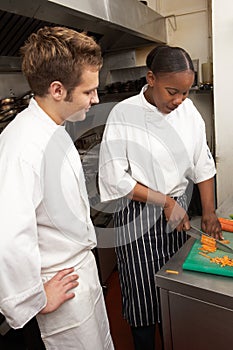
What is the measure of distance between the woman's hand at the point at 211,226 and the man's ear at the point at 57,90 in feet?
2.05

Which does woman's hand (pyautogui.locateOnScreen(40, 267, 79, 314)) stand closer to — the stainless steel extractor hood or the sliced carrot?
the sliced carrot

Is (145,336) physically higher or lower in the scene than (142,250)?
lower

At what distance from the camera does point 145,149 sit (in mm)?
1023

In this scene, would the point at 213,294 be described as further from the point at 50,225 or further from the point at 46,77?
the point at 46,77

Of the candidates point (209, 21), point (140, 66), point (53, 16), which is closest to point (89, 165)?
point (53, 16)

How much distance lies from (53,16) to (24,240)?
3.95 ft

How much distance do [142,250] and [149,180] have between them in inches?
9.9

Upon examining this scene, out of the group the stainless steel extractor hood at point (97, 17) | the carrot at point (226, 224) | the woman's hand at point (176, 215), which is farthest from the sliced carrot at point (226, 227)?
the stainless steel extractor hood at point (97, 17)

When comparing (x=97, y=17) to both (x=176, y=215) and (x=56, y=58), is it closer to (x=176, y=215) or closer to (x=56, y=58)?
(x=56, y=58)

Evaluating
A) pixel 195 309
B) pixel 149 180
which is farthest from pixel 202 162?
pixel 195 309

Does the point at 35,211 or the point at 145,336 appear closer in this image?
the point at 35,211

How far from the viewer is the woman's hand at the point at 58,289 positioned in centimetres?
72

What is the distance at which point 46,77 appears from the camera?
2.25 feet

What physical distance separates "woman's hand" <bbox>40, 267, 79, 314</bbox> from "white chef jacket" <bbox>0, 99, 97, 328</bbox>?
2cm
